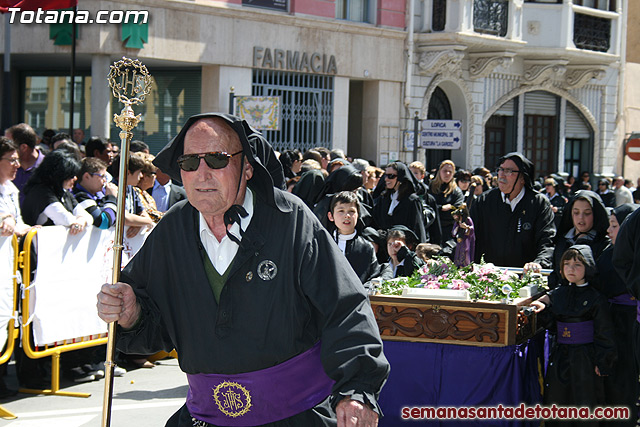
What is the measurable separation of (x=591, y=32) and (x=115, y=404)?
25.5 meters

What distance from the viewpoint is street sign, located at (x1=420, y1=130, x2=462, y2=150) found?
20.1 m

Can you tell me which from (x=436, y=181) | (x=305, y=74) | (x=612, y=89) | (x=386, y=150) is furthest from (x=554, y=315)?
(x=612, y=89)

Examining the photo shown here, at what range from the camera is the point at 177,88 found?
72.8 feet

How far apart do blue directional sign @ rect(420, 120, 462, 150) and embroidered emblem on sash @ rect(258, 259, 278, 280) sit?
16.8 metres

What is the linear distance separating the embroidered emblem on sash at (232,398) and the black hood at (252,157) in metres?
0.68

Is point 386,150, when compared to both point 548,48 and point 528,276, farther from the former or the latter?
point 528,276

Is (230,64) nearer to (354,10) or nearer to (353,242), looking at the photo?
(354,10)

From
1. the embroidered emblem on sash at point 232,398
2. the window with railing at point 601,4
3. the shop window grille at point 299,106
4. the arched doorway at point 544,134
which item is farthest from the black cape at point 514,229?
the window with railing at point 601,4

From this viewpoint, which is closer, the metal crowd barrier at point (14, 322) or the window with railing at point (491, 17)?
the metal crowd barrier at point (14, 322)

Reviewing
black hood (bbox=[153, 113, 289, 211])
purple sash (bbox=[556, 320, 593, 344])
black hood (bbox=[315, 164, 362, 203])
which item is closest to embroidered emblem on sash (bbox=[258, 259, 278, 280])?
black hood (bbox=[153, 113, 289, 211])

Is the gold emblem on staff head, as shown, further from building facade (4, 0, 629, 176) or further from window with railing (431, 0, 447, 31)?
window with railing (431, 0, 447, 31)

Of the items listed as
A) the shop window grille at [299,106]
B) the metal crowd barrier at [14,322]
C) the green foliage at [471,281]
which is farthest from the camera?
the shop window grille at [299,106]

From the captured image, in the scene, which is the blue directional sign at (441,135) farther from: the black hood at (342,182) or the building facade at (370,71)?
the black hood at (342,182)

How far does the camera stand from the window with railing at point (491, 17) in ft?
86.9
